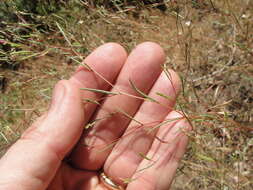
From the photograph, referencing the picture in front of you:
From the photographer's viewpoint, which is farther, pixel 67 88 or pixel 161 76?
pixel 161 76

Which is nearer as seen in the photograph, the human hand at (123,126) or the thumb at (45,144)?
the thumb at (45,144)

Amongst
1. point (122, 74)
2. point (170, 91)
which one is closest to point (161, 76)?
point (170, 91)

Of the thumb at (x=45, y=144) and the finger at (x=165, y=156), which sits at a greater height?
the thumb at (x=45, y=144)

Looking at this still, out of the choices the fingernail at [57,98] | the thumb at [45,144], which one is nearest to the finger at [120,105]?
the thumb at [45,144]

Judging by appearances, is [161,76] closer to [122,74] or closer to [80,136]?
[122,74]

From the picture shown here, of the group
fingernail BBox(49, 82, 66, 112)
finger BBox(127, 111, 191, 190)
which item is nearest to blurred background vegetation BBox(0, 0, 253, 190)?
finger BBox(127, 111, 191, 190)

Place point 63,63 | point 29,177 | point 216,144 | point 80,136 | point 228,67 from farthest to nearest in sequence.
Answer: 1. point 63,63
2. point 228,67
3. point 216,144
4. point 80,136
5. point 29,177

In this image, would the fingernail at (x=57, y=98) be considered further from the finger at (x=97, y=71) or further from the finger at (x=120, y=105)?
the finger at (x=120, y=105)
